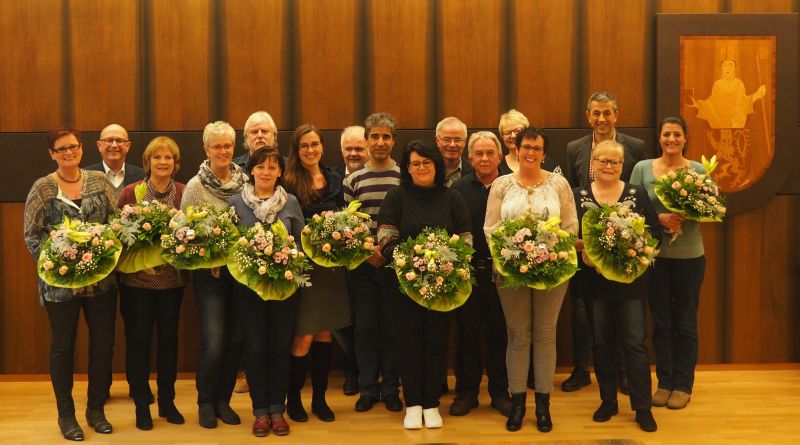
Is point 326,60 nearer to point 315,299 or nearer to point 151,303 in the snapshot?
point 315,299

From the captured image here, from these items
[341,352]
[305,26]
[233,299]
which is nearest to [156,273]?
[233,299]

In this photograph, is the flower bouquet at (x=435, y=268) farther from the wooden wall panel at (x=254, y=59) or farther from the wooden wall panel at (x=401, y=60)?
the wooden wall panel at (x=254, y=59)

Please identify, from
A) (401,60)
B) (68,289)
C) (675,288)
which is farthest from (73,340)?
(675,288)

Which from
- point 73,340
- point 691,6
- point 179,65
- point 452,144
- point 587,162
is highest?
point 691,6

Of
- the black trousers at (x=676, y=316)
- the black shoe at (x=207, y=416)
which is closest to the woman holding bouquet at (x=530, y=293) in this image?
the black trousers at (x=676, y=316)

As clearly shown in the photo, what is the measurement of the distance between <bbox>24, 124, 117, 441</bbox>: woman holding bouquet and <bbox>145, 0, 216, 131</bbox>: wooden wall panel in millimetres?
1347

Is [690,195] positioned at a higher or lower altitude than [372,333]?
higher

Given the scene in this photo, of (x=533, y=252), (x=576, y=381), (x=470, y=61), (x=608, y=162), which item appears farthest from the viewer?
(x=470, y=61)

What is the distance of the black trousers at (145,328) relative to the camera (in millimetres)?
4219

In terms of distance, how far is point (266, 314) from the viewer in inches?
163

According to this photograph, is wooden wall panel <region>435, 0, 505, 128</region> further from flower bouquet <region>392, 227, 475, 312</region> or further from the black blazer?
flower bouquet <region>392, 227, 475, 312</region>

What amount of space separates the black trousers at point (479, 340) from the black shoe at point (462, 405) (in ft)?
0.09

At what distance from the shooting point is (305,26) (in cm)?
553

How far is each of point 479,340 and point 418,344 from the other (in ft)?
1.72
